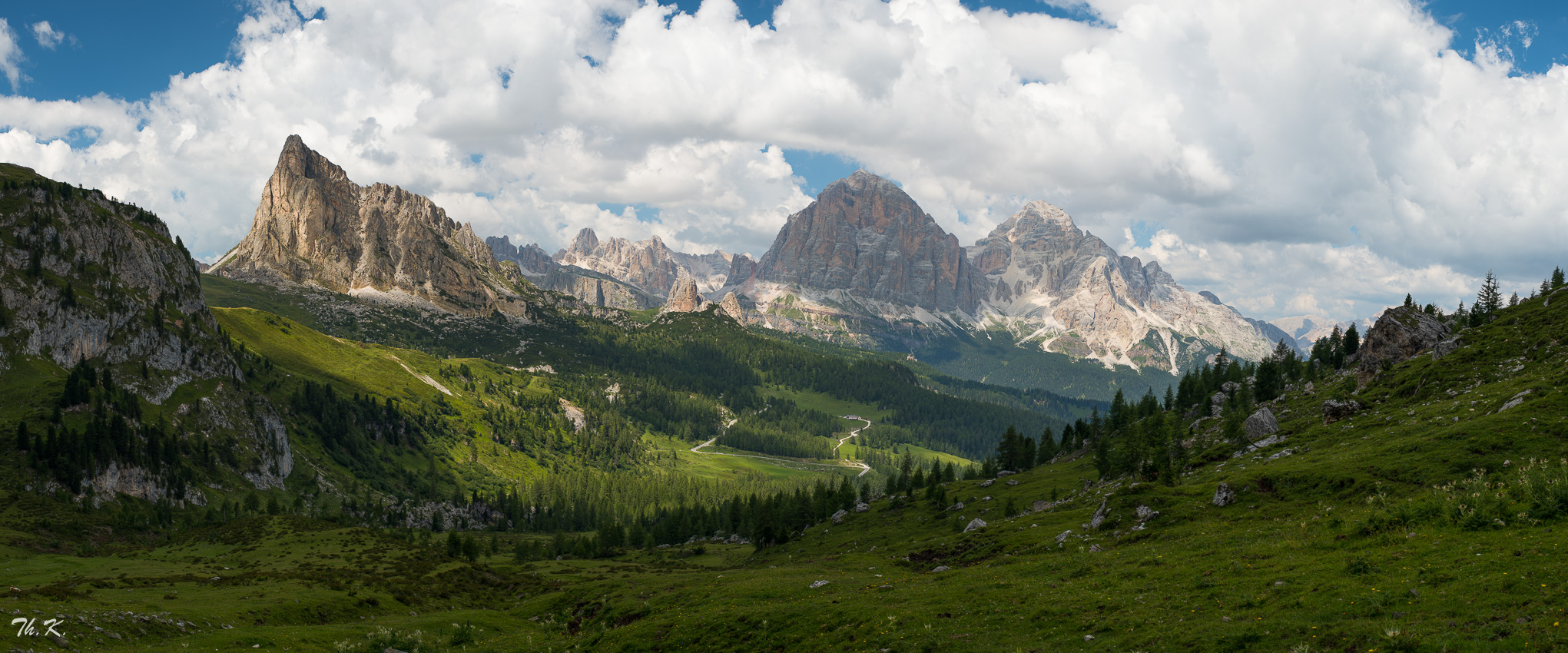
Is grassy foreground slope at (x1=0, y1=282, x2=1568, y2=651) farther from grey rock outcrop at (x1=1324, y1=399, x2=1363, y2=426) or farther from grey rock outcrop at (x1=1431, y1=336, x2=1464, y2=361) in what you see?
grey rock outcrop at (x1=1431, y1=336, x2=1464, y2=361)

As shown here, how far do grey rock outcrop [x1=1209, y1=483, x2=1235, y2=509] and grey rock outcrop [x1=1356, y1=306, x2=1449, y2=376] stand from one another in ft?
213

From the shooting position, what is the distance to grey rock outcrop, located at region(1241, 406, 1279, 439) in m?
92.6

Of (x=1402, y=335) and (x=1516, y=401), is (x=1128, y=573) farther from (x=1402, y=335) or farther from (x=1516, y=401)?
(x=1402, y=335)

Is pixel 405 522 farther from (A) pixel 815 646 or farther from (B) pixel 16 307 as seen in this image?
(A) pixel 815 646

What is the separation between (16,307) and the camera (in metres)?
175

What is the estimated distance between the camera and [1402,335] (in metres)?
111

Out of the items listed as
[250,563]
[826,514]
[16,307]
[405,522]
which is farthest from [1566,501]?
[16,307]

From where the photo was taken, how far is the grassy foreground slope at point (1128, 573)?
2873 cm

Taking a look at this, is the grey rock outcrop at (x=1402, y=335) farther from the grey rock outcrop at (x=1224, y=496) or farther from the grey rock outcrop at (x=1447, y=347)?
the grey rock outcrop at (x=1224, y=496)

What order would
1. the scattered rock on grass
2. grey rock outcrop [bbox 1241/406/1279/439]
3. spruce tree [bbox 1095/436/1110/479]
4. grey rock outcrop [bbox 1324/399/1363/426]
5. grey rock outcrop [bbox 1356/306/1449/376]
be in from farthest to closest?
grey rock outcrop [bbox 1356/306/1449/376] → spruce tree [bbox 1095/436/1110/479] → grey rock outcrop [bbox 1241/406/1279/439] → grey rock outcrop [bbox 1324/399/1363/426] → the scattered rock on grass

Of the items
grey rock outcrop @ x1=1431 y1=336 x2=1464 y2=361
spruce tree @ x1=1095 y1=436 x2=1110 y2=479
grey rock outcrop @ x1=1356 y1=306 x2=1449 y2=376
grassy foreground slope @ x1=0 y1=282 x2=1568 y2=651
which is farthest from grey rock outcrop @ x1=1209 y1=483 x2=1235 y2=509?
grey rock outcrop @ x1=1356 y1=306 x2=1449 y2=376

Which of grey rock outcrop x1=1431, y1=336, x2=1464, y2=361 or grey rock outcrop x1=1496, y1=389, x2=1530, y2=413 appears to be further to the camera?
grey rock outcrop x1=1431, y1=336, x2=1464, y2=361

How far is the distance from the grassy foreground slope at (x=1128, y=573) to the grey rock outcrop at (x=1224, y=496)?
69 cm

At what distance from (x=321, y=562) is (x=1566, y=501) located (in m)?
128
